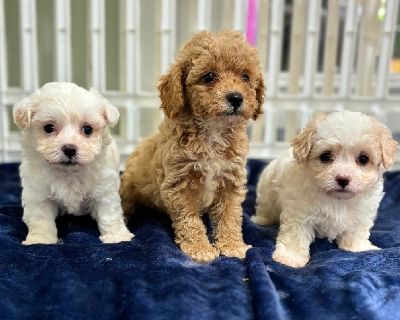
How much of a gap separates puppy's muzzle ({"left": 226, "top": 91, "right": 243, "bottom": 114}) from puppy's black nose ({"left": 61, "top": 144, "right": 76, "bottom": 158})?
2.40ft

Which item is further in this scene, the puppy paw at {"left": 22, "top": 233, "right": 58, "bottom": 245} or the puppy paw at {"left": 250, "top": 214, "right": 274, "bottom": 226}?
the puppy paw at {"left": 250, "top": 214, "right": 274, "bottom": 226}

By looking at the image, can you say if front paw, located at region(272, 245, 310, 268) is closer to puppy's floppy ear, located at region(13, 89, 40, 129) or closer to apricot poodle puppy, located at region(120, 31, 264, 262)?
apricot poodle puppy, located at region(120, 31, 264, 262)

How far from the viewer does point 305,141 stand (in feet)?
7.77

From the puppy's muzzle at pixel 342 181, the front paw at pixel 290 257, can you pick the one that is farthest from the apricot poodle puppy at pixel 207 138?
the puppy's muzzle at pixel 342 181

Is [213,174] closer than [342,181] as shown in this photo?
No

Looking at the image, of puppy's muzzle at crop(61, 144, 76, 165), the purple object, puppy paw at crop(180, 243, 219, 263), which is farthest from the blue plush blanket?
the purple object

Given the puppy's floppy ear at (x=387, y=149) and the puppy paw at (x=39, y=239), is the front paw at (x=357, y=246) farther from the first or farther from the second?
the puppy paw at (x=39, y=239)

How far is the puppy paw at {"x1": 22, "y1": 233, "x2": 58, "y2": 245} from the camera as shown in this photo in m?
2.48

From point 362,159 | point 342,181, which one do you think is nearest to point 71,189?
point 342,181

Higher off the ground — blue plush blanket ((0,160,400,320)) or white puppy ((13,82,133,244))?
white puppy ((13,82,133,244))

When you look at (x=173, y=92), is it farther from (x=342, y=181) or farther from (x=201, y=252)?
(x=342, y=181)

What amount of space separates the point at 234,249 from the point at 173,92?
798 mm

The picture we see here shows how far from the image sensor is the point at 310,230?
253 centimetres

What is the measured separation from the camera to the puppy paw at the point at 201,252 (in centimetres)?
236
